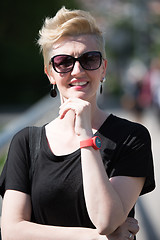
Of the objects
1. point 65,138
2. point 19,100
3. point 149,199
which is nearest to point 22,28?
point 19,100

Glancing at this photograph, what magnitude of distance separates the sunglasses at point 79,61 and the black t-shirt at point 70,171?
309 mm

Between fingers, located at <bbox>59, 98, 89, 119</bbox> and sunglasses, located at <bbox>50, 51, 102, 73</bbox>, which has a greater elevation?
sunglasses, located at <bbox>50, 51, 102, 73</bbox>

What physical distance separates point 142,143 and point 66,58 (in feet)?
1.85

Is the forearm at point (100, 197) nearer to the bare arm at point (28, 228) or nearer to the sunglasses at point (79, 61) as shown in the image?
the bare arm at point (28, 228)

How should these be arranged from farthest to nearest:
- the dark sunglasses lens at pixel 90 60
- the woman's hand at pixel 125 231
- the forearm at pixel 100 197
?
1. the dark sunglasses lens at pixel 90 60
2. the woman's hand at pixel 125 231
3. the forearm at pixel 100 197

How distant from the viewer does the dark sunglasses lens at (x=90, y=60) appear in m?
2.37

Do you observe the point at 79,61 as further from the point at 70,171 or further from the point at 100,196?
the point at 100,196

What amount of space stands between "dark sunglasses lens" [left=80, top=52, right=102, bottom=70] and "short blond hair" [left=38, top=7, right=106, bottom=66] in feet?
0.26

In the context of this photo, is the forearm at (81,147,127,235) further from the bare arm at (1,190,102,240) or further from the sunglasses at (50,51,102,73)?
the sunglasses at (50,51,102,73)

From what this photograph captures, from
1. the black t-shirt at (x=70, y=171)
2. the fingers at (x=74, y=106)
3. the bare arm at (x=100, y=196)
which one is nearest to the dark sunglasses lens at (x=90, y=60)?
the fingers at (x=74, y=106)

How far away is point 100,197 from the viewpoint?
212 centimetres

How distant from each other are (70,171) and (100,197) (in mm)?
257

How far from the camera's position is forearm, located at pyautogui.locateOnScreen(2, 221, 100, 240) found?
223 centimetres

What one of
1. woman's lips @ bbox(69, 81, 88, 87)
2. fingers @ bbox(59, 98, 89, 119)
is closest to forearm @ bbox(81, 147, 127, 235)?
fingers @ bbox(59, 98, 89, 119)
